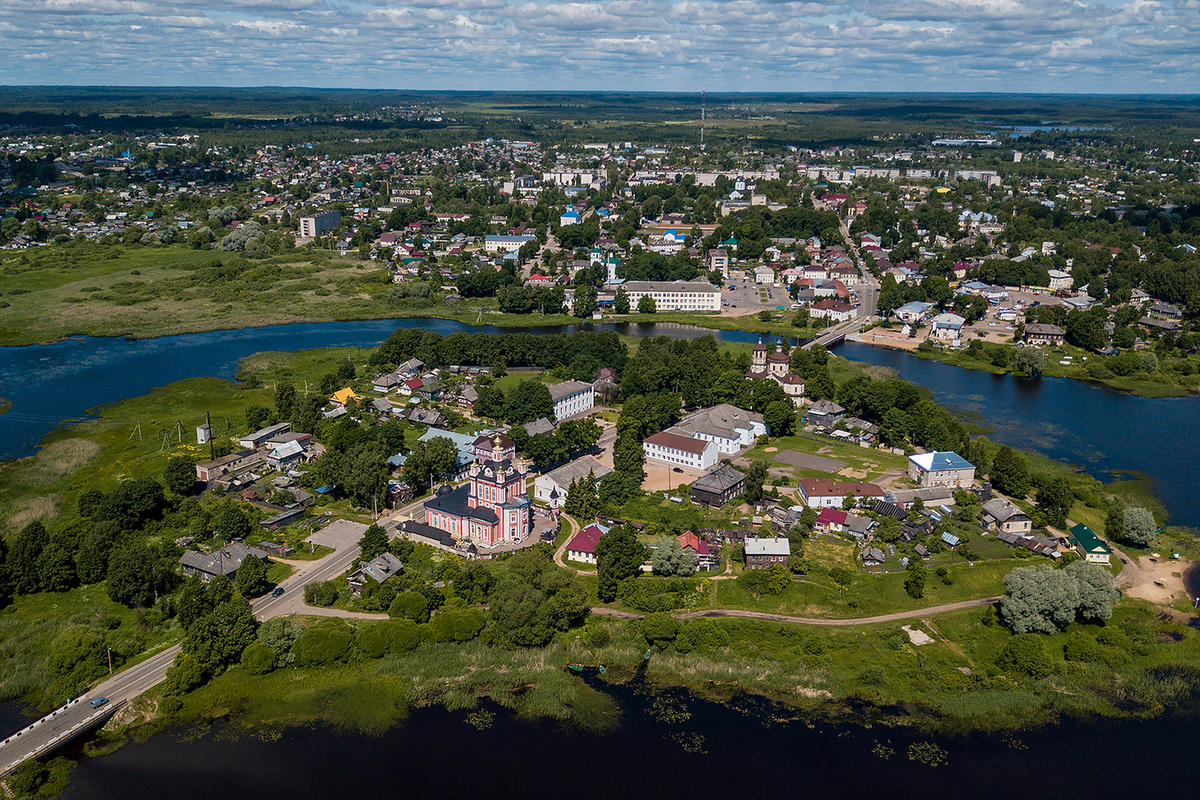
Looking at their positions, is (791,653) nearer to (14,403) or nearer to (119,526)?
(119,526)

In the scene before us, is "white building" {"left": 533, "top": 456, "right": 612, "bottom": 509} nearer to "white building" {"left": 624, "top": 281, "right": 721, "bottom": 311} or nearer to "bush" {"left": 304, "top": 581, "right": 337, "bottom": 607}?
"bush" {"left": 304, "top": 581, "right": 337, "bottom": 607}

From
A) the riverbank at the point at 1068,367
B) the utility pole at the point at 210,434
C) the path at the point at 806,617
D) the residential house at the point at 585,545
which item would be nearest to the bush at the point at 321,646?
the path at the point at 806,617

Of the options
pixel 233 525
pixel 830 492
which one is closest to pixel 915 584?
pixel 830 492

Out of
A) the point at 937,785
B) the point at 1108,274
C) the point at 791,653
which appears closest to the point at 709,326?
the point at 1108,274

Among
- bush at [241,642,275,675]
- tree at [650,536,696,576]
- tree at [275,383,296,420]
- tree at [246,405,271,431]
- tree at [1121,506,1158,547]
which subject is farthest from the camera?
tree at [275,383,296,420]

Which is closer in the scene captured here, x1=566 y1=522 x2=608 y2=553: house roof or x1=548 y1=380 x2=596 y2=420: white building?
Answer: x1=566 y1=522 x2=608 y2=553: house roof

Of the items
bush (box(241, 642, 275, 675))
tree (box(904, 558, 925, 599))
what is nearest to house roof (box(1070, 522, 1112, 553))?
tree (box(904, 558, 925, 599))
